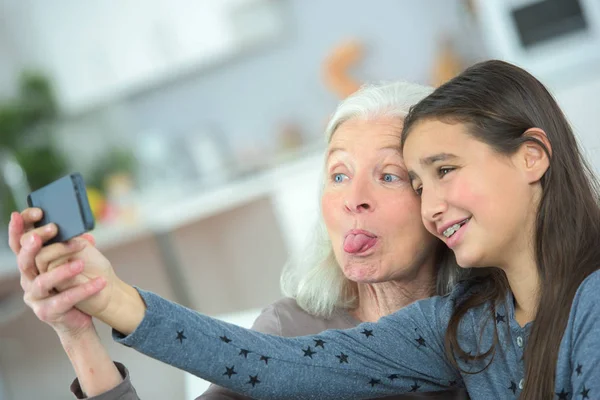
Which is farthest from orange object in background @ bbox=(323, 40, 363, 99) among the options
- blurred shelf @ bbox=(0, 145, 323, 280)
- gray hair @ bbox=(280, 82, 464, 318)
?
gray hair @ bbox=(280, 82, 464, 318)

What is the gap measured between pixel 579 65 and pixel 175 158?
2459 millimetres

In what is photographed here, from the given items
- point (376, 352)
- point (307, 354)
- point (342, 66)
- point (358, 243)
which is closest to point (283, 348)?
point (307, 354)

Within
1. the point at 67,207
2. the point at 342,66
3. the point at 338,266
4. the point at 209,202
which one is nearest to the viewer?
the point at 67,207

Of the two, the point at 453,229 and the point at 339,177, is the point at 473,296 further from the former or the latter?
the point at 339,177

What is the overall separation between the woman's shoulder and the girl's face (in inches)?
13.7

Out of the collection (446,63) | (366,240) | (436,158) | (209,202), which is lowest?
(209,202)

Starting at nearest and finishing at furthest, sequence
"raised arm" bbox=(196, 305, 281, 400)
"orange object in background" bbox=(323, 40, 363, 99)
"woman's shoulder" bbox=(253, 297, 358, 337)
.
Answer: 1. "raised arm" bbox=(196, 305, 281, 400)
2. "woman's shoulder" bbox=(253, 297, 358, 337)
3. "orange object in background" bbox=(323, 40, 363, 99)

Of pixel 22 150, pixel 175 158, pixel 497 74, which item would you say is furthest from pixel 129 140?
pixel 497 74

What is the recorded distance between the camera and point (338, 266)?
1.53 metres

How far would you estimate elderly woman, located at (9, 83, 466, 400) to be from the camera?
137 cm

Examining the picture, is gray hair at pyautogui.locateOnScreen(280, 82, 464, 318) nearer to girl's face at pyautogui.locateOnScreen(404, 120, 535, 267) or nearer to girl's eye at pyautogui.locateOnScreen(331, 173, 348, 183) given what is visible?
girl's eye at pyautogui.locateOnScreen(331, 173, 348, 183)

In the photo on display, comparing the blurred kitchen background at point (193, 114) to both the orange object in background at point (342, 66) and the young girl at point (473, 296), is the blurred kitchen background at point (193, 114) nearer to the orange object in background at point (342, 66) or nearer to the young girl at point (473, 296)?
the orange object in background at point (342, 66)

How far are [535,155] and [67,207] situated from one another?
632 millimetres

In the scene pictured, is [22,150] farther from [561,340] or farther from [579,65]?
[561,340]
